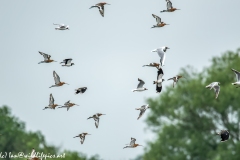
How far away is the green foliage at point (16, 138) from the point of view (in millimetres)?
109950

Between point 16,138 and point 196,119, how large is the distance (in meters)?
35.3

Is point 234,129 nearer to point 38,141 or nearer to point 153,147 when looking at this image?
point 153,147

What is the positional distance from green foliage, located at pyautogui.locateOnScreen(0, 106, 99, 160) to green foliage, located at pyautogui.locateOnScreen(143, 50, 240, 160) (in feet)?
38.5

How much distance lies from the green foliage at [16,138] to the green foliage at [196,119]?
11.7 meters

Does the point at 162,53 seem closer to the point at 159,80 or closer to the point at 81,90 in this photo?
the point at 159,80

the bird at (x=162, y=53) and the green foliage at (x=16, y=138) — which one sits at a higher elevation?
the green foliage at (x=16, y=138)

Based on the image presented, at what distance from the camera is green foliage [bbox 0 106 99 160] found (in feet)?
361

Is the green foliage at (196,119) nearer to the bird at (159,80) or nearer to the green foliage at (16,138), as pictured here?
the green foliage at (16,138)

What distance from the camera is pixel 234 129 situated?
88875 millimetres

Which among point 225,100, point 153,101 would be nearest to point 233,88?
point 225,100

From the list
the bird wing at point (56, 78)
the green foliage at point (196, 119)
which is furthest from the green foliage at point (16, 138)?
the bird wing at point (56, 78)

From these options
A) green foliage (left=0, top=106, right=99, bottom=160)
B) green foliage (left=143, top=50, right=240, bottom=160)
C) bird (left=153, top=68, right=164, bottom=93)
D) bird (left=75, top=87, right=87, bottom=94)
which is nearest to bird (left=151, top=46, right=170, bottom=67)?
bird (left=153, top=68, right=164, bottom=93)

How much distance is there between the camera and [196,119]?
91312mm

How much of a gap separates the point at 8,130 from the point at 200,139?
38.3 metres
